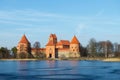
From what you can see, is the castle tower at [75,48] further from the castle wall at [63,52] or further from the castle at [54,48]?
the castle wall at [63,52]

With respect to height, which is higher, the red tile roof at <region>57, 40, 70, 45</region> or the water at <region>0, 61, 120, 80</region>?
the red tile roof at <region>57, 40, 70, 45</region>

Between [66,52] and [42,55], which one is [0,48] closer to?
[42,55]

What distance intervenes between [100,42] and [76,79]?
306ft

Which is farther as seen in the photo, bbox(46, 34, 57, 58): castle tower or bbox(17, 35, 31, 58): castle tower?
bbox(46, 34, 57, 58): castle tower

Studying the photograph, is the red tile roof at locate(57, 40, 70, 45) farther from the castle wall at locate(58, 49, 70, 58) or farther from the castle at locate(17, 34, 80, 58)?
the castle wall at locate(58, 49, 70, 58)

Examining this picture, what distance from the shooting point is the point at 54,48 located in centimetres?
14950

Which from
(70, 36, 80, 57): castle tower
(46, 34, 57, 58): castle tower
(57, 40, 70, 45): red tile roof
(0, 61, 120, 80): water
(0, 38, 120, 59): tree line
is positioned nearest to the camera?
(0, 61, 120, 80): water

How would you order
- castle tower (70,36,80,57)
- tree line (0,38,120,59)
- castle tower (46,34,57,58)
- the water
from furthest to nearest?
castle tower (46,34,57,58) < castle tower (70,36,80,57) < tree line (0,38,120,59) < the water

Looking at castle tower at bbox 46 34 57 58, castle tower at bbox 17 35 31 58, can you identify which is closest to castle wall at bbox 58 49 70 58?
castle tower at bbox 46 34 57 58

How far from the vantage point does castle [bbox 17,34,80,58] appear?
144375 mm

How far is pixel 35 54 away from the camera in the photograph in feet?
464

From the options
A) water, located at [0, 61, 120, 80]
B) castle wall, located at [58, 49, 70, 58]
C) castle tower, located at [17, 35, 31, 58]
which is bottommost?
water, located at [0, 61, 120, 80]

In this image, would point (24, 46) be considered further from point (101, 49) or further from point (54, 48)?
point (101, 49)

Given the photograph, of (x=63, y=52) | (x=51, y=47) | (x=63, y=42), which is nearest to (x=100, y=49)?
(x=63, y=52)
